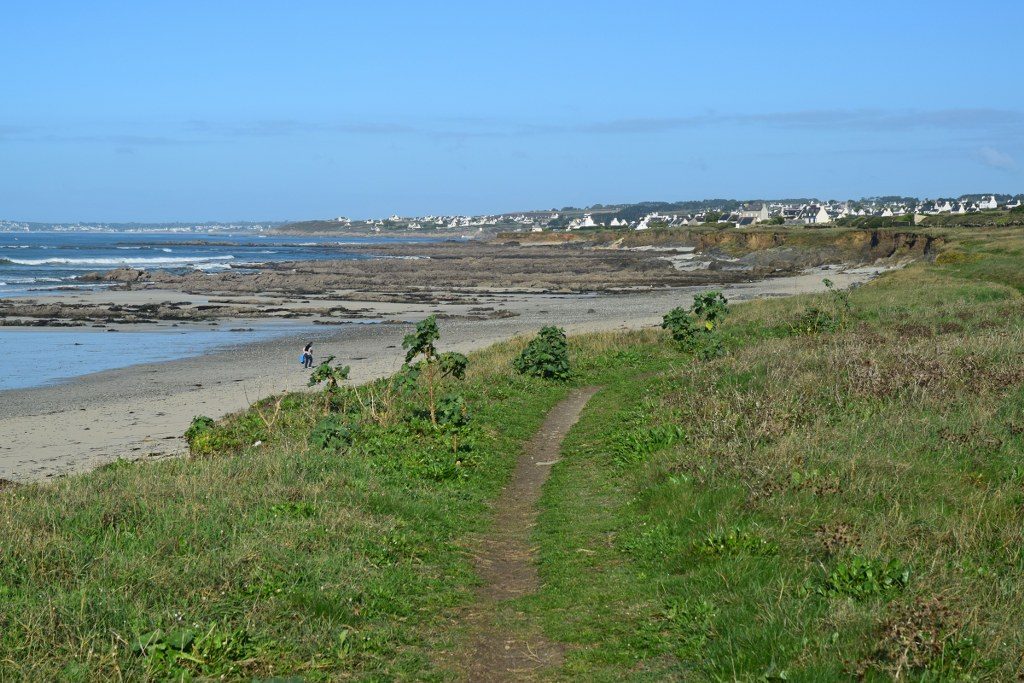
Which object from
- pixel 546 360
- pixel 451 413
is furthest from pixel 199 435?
pixel 546 360

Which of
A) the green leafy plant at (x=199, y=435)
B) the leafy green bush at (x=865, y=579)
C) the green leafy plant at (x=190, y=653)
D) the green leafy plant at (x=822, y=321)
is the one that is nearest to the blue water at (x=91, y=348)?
Answer: the green leafy plant at (x=199, y=435)

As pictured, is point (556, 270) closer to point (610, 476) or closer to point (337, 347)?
point (337, 347)

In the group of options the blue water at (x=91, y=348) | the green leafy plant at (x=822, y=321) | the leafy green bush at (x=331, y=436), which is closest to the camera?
the leafy green bush at (x=331, y=436)

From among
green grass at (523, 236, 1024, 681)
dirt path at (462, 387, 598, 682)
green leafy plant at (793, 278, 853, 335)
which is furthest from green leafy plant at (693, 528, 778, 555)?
green leafy plant at (793, 278, 853, 335)

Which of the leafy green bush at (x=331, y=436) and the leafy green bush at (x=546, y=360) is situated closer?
the leafy green bush at (x=331, y=436)

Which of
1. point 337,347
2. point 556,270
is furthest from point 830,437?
point 556,270

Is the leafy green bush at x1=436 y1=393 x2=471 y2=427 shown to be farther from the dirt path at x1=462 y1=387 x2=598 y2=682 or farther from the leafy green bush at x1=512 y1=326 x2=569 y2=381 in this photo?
the leafy green bush at x1=512 y1=326 x2=569 y2=381

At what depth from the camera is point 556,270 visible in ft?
287

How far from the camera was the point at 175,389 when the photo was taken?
26.4 meters

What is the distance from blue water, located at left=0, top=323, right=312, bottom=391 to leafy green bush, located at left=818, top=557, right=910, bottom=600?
25.9 m

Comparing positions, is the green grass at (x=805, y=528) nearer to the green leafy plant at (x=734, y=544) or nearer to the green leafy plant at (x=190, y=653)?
the green leafy plant at (x=734, y=544)

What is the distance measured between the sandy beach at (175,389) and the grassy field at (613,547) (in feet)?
20.5

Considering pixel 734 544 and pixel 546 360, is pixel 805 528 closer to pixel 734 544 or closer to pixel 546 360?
pixel 734 544

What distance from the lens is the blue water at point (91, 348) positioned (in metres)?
29.7
